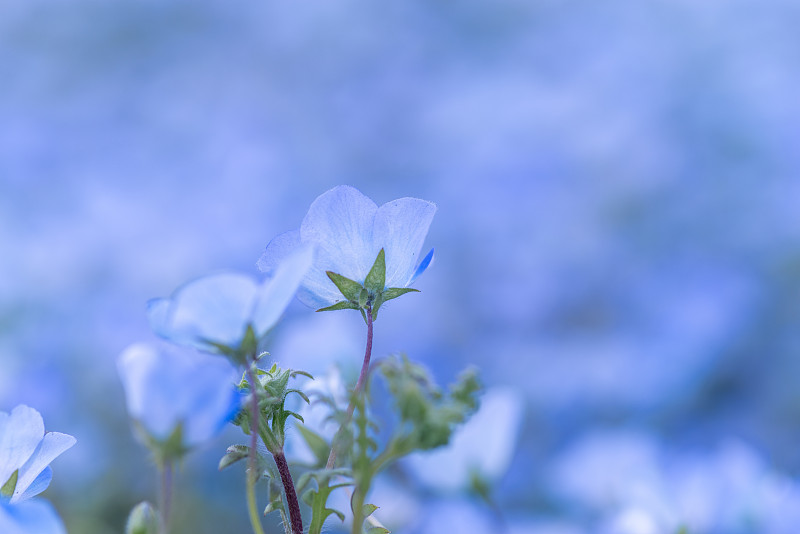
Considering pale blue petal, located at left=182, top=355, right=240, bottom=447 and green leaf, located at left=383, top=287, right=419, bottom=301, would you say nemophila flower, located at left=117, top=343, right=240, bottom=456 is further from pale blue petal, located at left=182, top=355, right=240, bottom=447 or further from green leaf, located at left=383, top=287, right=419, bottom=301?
green leaf, located at left=383, top=287, right=419, bottom=301

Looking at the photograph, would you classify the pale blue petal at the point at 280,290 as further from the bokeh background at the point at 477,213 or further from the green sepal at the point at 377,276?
the bokeh background at the point at 477,213

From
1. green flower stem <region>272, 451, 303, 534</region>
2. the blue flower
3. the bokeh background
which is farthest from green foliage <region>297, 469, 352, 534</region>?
the bokeh background

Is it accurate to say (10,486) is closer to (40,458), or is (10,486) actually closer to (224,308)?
(40,458)

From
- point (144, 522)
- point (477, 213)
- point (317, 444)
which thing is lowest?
point (144, 522)

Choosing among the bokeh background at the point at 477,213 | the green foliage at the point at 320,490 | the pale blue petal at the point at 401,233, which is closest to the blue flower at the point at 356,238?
the pale blue petal at the point at 401,233

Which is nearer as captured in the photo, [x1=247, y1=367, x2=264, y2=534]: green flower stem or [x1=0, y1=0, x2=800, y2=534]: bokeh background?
[x1=247, y1=367, x2=264, y2=534]: green flower stem

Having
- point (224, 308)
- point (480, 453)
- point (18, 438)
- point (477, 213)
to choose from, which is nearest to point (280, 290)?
point (224, 308)

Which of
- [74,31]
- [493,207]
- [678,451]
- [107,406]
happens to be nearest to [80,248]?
[107,406]
